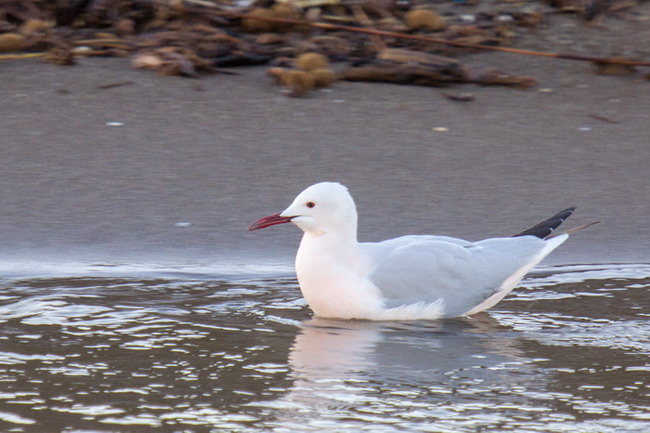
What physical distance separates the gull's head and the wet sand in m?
1.00

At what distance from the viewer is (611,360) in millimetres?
5086

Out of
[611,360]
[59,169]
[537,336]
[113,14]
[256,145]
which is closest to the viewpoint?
[611,360]

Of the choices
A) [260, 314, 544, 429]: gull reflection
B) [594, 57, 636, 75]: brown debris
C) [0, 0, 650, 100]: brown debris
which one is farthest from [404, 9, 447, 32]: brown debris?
[260, 314, 544, 429]: gull reflection

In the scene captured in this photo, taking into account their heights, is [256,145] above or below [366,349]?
above

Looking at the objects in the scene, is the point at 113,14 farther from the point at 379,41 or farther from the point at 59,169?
the point at 59,169

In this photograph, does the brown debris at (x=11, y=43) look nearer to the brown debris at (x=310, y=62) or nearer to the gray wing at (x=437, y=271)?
the brown debris at (x=310, y=62)

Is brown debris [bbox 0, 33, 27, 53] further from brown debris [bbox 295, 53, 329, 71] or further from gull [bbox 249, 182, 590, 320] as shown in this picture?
gull [bbox 249, 182, 590, 320]

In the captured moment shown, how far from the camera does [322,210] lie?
5.83 m

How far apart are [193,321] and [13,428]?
4.82 feet

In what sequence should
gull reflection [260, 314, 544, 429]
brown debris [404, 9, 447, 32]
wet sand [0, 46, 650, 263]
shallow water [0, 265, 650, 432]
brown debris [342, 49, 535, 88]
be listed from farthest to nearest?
brown debris [404, 9, 447, 32], brown debris [342, 49, 535, 88], wet sand [0, 46, 650, 263], gull reflection [260, 314, 544, 429], shallow water [0, 265, 650, 432]

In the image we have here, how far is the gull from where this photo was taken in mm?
5742

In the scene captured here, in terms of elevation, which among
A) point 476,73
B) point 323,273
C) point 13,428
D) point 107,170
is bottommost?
point 13,428

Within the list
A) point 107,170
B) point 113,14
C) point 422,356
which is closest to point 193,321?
point 422,356

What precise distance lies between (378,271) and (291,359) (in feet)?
2.90
